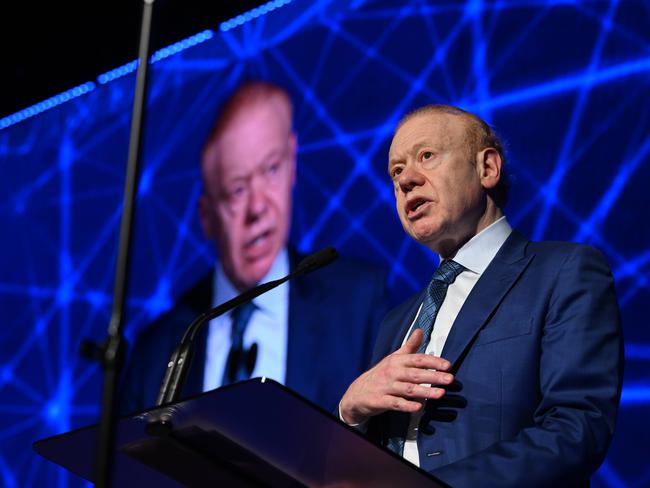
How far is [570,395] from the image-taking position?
75.4 inches

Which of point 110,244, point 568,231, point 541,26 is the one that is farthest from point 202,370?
point 541,26

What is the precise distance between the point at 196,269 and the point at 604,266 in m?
2.06

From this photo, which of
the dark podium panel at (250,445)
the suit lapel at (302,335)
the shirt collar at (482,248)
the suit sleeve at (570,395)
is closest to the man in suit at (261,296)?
the suit lapel at (302,335)

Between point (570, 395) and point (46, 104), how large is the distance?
3535 millimetres

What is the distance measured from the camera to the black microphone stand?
133 centimetres

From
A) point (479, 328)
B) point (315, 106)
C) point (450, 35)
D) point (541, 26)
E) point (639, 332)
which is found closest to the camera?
point (479, 328)

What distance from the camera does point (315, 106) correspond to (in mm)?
3734

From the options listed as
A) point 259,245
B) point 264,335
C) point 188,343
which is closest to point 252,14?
point 259,245

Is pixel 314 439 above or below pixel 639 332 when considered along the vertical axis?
below

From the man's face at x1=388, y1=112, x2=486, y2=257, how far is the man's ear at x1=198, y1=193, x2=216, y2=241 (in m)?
1.46

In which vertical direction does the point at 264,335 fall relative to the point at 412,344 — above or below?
above

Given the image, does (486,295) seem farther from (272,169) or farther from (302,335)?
(272,169)

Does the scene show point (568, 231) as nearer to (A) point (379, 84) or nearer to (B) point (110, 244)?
(A) point (379, 84)

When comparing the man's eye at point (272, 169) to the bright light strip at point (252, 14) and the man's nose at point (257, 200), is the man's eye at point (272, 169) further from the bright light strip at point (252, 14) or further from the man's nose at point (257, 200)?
the bright light strip at point (252, 14)
